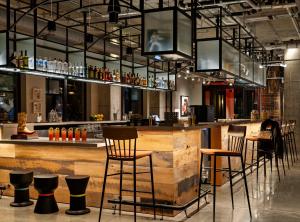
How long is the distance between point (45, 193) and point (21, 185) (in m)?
0.51

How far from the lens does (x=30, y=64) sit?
258 inches

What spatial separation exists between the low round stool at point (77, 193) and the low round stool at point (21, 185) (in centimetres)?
72

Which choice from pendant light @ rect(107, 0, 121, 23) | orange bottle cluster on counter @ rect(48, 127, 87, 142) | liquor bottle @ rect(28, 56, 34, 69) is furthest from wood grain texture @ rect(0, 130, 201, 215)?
pendant light @ rect(107, 0, 121, 23)

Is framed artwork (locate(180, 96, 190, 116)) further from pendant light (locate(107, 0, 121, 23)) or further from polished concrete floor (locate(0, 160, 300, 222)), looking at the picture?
pendant light (locate(107, 0, 121, 23))

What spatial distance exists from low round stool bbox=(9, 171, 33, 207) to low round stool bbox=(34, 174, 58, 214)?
14.8 inches

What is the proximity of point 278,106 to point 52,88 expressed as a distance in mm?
11681

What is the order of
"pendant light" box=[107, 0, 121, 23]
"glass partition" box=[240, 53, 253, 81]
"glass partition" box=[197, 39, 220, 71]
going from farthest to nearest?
"glass partition" box=[240, 53, 253, 81], "glass partition" box=[197, 39, 220, 71], "pendant light" box=[107, 0, 121, 23]

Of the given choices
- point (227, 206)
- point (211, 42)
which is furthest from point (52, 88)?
point (227, 206)

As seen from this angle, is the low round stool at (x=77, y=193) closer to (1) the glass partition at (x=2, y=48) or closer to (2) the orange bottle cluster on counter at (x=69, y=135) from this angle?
(2) the orange bottle cluster on counter at (x=69, y=135)

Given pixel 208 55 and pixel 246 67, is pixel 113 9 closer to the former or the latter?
pixel 208 55

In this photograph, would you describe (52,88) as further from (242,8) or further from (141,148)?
(141,148)

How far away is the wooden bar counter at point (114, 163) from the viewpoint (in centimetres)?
474

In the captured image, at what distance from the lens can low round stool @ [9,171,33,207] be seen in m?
5.11

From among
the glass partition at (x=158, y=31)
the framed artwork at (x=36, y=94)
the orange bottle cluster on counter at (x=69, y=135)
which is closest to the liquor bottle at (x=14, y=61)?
the orange bottle cluster on counter at (x=69, y=135)
